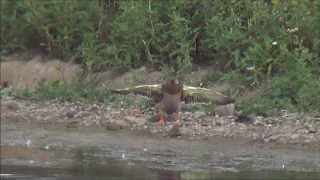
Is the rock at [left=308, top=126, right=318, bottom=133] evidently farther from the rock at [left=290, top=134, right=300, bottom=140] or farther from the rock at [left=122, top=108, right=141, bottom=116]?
the rock at [left=122, top=108, right=141, bottom=116]

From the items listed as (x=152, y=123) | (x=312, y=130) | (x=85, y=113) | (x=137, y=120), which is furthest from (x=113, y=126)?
(x=312, y=130)

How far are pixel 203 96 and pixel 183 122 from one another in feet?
1.39

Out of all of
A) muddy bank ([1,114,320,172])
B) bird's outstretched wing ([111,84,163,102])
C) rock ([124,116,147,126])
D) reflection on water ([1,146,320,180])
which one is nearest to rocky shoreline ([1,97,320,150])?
rock ([124,116,147,126])

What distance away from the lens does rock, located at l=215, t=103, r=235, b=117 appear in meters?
9.88

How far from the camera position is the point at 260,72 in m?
10.4

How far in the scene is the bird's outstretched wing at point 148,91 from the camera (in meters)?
9.95

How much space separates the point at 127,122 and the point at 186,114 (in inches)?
32.4

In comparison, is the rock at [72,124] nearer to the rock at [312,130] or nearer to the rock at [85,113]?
the rock at [85,113]

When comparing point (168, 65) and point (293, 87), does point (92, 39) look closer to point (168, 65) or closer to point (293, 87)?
point (168, 65)

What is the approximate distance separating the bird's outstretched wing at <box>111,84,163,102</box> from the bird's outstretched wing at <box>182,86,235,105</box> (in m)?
0.34

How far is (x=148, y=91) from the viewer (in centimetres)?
1010

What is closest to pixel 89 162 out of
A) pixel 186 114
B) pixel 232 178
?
pixel 232 178

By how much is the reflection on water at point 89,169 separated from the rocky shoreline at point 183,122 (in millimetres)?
1380

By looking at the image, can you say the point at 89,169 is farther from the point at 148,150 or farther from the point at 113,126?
the point at 113,126
